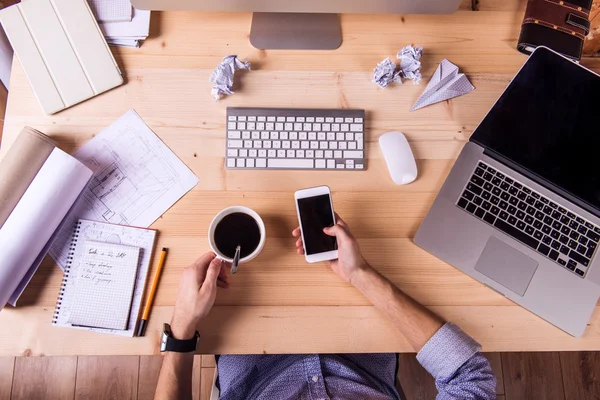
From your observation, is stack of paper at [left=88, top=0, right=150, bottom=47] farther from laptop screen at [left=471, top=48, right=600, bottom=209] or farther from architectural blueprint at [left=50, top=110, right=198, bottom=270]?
laptop screen at [left=471, top=48, right=600, bottom=209]

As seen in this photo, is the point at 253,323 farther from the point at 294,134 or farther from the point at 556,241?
the point at 556,241

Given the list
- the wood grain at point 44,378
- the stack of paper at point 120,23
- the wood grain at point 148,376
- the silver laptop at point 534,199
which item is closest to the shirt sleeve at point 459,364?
the silver laptop at point 534,199

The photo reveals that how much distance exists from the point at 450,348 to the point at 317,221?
34 cm

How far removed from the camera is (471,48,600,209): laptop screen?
80cm

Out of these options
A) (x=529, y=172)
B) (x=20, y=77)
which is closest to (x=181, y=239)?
(x=20, y=77)

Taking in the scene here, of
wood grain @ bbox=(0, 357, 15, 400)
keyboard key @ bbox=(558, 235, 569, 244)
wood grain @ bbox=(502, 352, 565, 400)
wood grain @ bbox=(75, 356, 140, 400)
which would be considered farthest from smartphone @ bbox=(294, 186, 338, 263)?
wood grain @ bbox=(0, 357, 15, 400)

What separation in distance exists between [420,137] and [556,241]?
33cm

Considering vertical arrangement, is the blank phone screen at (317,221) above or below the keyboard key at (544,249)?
above

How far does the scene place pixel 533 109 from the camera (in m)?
0.81

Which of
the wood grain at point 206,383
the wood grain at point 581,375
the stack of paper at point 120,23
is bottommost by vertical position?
the wood grain at point 581,375

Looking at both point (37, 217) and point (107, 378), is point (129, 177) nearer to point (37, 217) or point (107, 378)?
point (37, 217)

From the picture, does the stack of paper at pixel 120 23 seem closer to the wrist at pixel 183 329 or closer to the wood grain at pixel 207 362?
the wrist at pixel 183 329

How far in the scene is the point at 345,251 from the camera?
0.75 m

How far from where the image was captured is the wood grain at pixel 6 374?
1.39m
